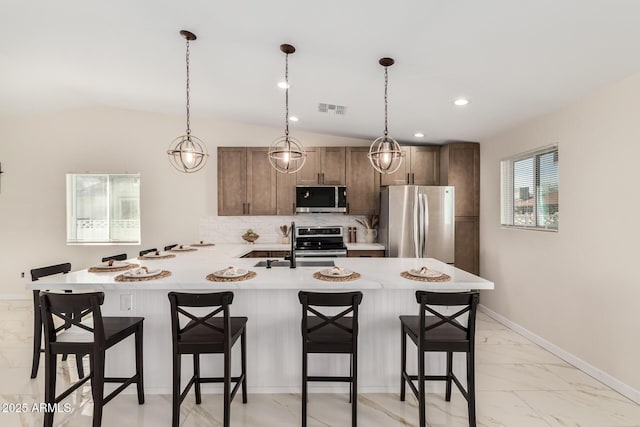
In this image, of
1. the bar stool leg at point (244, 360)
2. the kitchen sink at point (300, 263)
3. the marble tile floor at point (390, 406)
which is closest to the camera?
the marble tile floor at point (390, 406)

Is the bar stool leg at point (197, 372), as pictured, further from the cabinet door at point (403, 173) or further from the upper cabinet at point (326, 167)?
the cabinet door at point (403, 173)

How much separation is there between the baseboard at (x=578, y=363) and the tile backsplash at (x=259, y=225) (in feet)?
7.83

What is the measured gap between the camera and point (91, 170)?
522 centimetres

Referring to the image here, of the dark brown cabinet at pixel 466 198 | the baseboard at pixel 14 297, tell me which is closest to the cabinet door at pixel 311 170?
the dark brown cabinet at pixel 466 198

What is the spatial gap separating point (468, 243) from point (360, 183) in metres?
1.83

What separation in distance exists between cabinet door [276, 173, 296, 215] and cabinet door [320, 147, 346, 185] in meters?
0.49

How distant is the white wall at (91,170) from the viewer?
513 centimetres

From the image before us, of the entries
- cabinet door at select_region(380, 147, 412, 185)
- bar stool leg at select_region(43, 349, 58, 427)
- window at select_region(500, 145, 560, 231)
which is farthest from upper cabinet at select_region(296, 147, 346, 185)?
bar stool leg at select_region(43, 349, 58, 427)

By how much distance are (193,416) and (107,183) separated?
4384 mm

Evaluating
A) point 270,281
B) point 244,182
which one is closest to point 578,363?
point 270,281

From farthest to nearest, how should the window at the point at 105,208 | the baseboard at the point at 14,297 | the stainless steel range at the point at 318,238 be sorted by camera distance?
the window at the point at 105,208, the baseboard at the point at 14,297, the stainless steel range at the point at 318,238

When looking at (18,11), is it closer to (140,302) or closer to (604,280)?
(140,302)

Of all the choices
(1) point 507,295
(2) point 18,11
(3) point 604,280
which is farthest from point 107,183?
(3) point 604,280

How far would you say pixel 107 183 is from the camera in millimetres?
5273
